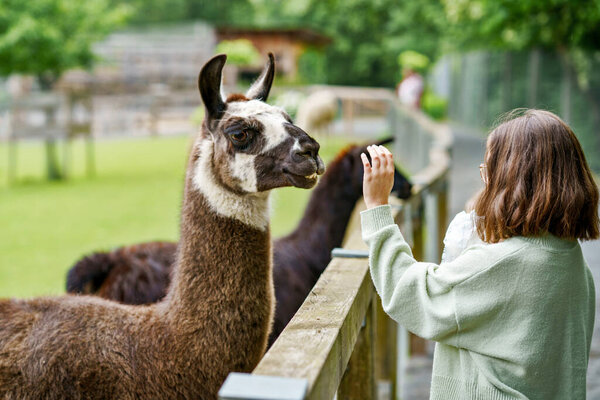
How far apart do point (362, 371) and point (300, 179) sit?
86cm

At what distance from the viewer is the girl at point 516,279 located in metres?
1.84

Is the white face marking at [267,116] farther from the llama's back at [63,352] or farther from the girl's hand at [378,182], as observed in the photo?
the llama's back at [63,352]

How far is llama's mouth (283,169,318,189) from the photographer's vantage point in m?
2.68

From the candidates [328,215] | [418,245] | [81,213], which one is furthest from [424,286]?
[81,213]

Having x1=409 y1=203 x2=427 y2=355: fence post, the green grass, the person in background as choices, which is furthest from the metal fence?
the green grass

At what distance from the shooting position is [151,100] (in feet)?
84.7

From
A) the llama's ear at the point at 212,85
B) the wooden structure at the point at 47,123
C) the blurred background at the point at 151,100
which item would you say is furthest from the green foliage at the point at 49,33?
the llama's ear at the point at 212,85

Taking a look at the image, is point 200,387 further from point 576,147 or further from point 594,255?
point 594,255

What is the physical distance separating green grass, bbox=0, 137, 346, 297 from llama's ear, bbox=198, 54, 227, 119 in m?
0.54

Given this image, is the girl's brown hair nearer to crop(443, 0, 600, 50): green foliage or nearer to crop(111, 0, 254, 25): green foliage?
crop(443, 0, 600, 50): green foliage

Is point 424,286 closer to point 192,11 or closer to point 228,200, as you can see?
point 228,200

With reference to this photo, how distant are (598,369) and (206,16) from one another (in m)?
49.8

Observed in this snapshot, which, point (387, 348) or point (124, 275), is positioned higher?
point (124, 275)

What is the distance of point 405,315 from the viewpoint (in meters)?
1.91
